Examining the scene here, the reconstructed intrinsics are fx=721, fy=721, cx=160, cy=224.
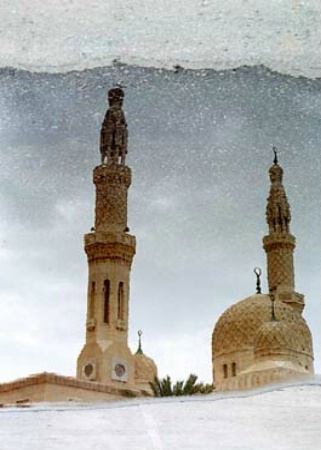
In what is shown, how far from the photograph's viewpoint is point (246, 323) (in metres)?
7.52

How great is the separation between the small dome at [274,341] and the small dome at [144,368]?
5.07 feet

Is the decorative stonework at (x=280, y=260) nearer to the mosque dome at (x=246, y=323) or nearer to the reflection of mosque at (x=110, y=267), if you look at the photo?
the mosque dome at (x=246, y=323)

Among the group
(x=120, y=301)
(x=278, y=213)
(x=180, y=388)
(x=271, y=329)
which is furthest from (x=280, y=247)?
(x=180, y=388)

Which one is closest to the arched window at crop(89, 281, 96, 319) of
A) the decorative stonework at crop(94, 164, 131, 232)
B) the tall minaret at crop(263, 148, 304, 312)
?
the decorative stonework at crop(94, 164, 131, 232)

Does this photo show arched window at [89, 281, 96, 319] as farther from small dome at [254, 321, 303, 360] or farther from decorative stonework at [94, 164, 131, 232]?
small dome at [254, 321, 303, 360]

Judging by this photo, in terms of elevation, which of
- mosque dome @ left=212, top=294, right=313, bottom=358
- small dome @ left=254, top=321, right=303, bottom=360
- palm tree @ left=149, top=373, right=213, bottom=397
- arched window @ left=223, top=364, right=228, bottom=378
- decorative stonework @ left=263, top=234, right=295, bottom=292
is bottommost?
palm tree @ left=149, top=373, right=213, bottom=397

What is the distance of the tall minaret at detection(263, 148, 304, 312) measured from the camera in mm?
8203

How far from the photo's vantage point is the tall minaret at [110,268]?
6707 millimetres

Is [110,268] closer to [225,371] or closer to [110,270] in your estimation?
[110,270]

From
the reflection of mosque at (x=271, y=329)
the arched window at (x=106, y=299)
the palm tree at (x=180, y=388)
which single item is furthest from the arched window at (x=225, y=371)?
the palm tree at (x=180, y=388)

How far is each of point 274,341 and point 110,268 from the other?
168cm

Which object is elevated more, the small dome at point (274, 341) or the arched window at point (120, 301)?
the arched window at point (120, 301)

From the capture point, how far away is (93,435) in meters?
1.17

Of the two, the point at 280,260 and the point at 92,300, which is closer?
the point at 92,300
